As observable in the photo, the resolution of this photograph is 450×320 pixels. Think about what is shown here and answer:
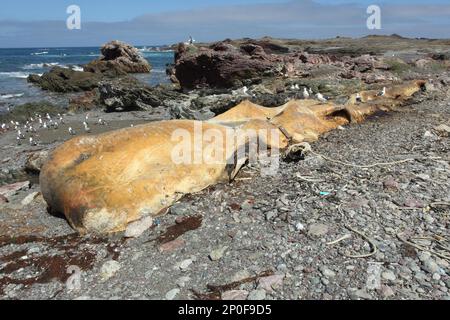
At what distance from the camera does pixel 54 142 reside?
12852 mm

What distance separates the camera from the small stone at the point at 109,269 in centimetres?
439

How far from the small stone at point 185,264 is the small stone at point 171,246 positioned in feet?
1.10

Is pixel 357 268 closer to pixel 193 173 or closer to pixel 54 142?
pixel 193 173

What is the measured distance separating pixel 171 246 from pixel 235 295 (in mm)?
1234

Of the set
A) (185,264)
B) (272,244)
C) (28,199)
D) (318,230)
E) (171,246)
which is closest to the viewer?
(185,264)

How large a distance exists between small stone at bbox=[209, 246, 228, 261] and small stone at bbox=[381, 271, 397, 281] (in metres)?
1.65

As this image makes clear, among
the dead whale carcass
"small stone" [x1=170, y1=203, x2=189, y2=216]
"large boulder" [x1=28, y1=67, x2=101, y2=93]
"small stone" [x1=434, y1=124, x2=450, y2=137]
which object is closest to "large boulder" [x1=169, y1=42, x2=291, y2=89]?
"large boulder" [x1=28, y1=67, x2=101, y2=93]

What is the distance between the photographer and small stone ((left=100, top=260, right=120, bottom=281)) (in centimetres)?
439

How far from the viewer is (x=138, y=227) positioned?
522 cm

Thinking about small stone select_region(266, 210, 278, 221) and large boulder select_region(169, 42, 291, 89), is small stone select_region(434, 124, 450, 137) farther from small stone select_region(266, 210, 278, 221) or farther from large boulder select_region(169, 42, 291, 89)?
large boulder select_region(169, 42, 291, 89)

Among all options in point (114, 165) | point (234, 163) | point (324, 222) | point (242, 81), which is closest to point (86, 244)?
point (114, 165)

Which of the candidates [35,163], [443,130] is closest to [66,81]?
[35,163]

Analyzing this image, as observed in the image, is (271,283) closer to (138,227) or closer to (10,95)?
(138,227)

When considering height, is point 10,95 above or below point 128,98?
above
